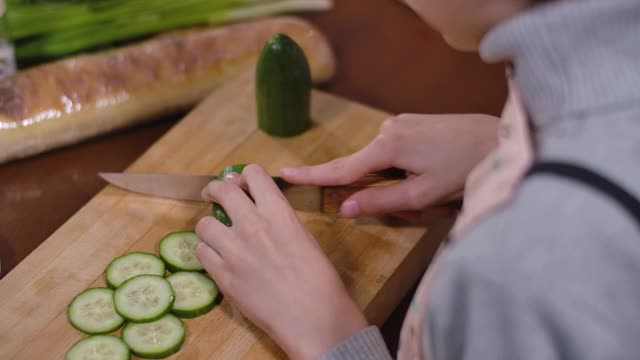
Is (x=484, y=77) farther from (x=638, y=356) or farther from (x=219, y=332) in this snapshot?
(x=638, y=356)

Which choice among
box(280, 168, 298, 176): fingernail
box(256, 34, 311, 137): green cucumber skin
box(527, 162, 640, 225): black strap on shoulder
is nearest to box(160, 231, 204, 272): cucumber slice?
box(280, 168, 298, 176): fingernail

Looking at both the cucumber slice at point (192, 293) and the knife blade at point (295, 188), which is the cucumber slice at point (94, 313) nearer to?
the cucumber slice at point (192, 293)

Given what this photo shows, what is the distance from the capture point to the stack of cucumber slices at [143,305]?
1.33 meters

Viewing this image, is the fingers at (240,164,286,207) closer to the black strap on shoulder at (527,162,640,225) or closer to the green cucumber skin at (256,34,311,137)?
the green cucumber skin at (256,34,311,137)

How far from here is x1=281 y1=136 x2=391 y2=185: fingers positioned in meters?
1.51

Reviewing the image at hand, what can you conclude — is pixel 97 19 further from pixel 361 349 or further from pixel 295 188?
pixel 361 349

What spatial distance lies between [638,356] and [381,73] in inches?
52.7

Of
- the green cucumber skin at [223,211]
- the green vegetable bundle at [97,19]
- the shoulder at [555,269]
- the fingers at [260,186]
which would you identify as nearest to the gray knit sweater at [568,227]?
the shoulder at [555,269]

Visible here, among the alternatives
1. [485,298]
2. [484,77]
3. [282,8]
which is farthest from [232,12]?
[485,298]

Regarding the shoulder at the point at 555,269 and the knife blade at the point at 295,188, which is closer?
the shoulder at the point at 555,269

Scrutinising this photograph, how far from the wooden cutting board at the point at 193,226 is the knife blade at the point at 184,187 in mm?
18

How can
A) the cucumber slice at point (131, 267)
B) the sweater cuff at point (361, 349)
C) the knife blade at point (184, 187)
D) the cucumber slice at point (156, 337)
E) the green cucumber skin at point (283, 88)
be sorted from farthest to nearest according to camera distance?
1. the green cucumber skin at point (283, 88)
2. the knife blade at point (184, 187)
3. the cucumber slice at point (131, 267)
4. the cucumber slice at point (156, 337)
5. the sweater cuff at point (361, 349)

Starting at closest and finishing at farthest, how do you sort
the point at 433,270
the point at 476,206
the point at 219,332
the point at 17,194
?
the point at 476,206 < the point at 433,270 < the point at 219,332 < the point at 17,194

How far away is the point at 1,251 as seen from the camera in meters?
1.60
